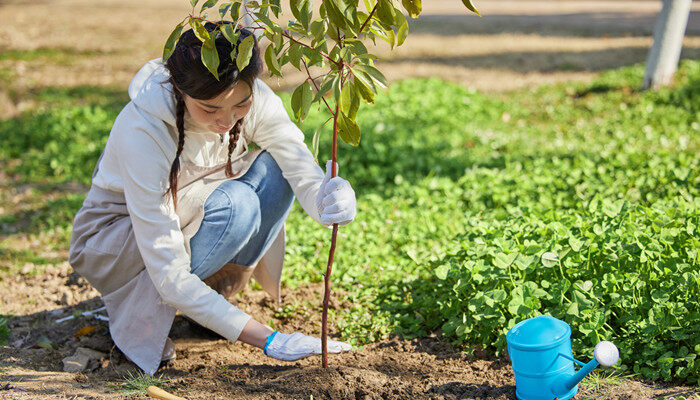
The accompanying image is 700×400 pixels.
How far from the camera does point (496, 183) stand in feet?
12.9

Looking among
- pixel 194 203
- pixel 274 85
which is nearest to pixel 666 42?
pixel 274 85

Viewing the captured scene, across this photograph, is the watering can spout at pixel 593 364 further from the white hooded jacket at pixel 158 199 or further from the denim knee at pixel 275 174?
→ the denim knee at pixel 275 174

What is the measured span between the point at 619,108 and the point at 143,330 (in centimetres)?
453

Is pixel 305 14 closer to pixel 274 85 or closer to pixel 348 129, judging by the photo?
pixel 348 129

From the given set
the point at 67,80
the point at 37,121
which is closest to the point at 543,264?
the point at 37,121

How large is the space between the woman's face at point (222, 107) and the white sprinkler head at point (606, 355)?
1329 millimetres

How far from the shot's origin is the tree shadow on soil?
878cm

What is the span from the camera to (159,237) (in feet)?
7.39

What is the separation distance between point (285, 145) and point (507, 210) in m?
1.47

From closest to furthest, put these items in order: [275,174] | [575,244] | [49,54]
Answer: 1. [575,244]
2. [275,174]
3. [49,54]

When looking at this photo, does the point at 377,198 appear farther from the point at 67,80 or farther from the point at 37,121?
the point at 67,80

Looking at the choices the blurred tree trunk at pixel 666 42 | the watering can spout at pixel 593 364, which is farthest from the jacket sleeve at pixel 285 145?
the blurred tree trunk at pixel 666 42

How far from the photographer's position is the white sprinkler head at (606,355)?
69.2 inches

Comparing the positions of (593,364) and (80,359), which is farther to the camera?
(80,359)
